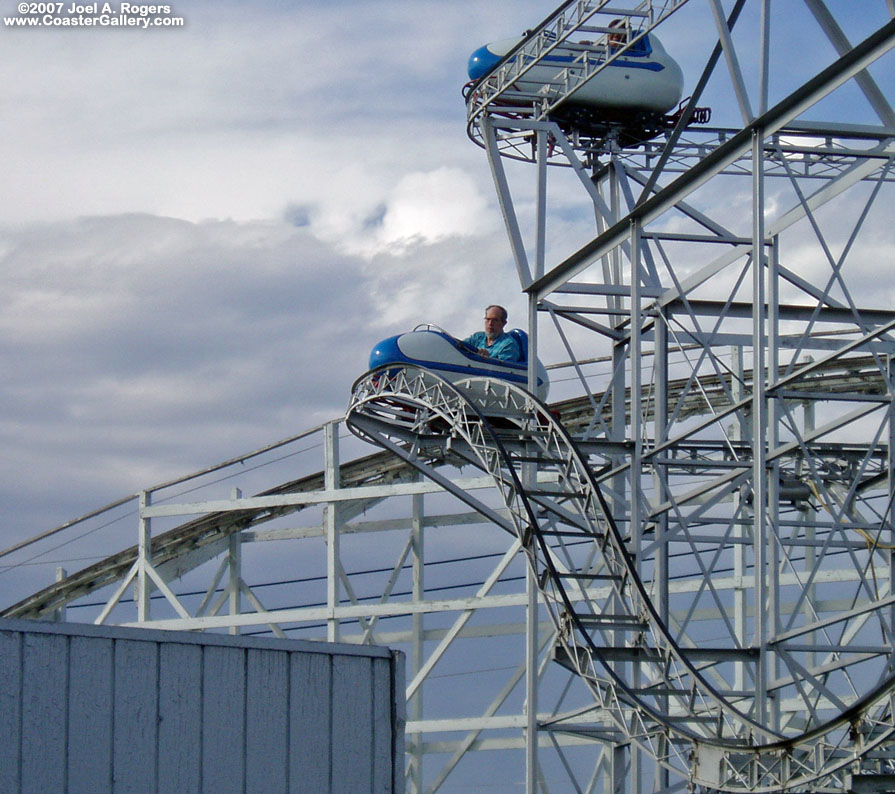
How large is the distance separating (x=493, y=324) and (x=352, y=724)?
515 inches

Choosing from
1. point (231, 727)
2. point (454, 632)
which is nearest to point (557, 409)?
point (454, 632)

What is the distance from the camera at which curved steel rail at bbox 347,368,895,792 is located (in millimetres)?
14891

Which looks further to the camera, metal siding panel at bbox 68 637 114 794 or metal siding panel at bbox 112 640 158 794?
metal siding panel at bbox 112 640 158 794

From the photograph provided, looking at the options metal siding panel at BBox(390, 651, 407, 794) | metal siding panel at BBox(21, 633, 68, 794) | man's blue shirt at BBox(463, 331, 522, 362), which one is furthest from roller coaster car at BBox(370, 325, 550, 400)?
metal siding panel at BBox(21, 633, 68, 794)

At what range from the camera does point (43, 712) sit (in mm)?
9648

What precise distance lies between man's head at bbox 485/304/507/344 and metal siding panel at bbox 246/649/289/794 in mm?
13174

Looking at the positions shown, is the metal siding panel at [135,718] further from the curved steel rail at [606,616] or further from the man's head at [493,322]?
the man's head at [493,322]

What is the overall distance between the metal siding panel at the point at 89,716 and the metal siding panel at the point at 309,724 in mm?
1286

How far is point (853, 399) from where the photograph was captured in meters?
15.9

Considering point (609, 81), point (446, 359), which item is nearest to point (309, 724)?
point (446, 359)

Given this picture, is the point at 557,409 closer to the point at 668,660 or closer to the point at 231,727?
the point at 668,660

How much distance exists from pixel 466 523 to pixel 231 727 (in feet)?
54.4

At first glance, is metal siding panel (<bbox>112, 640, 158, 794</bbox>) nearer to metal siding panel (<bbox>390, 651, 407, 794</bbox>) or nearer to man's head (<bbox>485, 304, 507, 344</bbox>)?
metal siding panel (<bbox>390, 651, 407, 794</bbox>)

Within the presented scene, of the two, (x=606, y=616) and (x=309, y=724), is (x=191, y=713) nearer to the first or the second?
(x=309, y=724)
